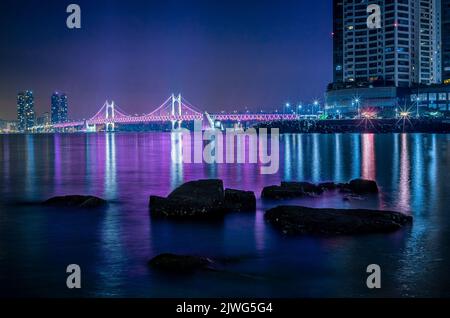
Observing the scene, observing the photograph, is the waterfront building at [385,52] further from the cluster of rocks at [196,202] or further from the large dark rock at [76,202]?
the cluster of rocks at [196,202]

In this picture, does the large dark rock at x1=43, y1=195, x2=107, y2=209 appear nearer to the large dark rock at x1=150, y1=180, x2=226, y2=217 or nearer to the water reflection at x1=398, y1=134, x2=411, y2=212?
the large dark rock at x1=150, y1=180, x2=226, y2=217

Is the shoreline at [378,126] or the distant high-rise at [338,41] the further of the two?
the distant high-rise at [338,41]

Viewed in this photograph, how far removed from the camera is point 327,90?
146750 millimetres

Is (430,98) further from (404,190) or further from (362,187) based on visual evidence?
(362,187)

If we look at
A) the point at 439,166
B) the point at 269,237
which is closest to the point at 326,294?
the point at 269,237

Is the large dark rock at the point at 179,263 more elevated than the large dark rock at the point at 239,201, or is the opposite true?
the large dark rock at the point at 239,201

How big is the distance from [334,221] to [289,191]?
6.55 meters

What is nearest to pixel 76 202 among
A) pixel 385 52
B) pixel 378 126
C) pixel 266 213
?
pixel 266 213

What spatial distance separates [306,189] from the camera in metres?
21.3

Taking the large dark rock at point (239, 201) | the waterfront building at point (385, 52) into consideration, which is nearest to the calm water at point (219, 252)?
the large dark rock at point (239, 201)

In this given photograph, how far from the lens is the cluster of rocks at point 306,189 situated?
20.8 metres

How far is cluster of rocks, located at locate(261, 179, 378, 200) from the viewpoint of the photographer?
20797 millimetres

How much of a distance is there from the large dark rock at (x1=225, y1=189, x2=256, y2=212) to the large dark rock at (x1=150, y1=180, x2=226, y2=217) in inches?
24.2
